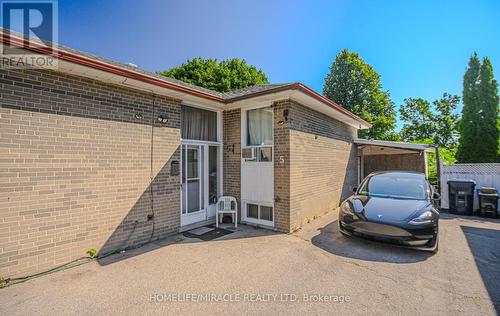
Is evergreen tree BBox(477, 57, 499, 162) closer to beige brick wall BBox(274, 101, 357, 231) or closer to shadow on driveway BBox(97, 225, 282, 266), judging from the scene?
beige brick wall BBox(274, 101, 357, 231)

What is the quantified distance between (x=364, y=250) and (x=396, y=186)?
2.01 m

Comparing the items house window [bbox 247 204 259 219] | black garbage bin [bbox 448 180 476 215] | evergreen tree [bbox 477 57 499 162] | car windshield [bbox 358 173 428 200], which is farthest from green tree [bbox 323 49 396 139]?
house window [bbox 247 204 259 219]

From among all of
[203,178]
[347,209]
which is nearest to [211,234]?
[203,178]

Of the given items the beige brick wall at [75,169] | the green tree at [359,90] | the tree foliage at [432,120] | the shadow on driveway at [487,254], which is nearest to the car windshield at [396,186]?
the shadow on driveway at [487,254]

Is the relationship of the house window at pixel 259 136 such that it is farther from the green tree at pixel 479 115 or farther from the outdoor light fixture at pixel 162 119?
the green tree at pixel 479 115

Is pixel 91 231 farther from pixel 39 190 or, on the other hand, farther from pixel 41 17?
pixel 41 17

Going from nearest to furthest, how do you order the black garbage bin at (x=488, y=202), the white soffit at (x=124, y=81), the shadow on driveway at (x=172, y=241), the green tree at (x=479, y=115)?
1. the white soffit at (x=124, y=81)
2. the shadow on driveway at (x=172, y=241)
3. the black garbage bin at (x=488, y=202)
4. the green tree at (x=479, y=115)

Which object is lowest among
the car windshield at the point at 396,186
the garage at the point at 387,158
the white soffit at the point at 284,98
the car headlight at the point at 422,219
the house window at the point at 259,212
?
the house window at the point at 259,212

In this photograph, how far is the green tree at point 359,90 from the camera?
2094cm

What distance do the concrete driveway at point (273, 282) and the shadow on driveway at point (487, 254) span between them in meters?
0.02

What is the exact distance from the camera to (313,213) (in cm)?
680

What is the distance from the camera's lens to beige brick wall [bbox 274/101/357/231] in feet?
18.5

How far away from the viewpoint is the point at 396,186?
18.2 feet

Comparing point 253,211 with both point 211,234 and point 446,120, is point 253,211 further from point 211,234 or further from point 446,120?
point 446,120
